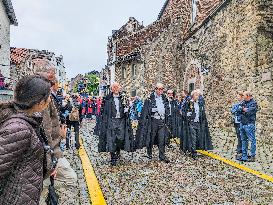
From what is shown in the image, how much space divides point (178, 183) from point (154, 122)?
3145 mm

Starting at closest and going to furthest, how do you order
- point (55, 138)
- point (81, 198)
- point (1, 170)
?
point (1, 170) → point (55, 138) → point (81, 198)

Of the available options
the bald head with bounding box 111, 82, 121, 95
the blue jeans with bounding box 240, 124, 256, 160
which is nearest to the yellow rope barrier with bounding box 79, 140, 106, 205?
the bald head with bounding box 111, 82, 121, 95

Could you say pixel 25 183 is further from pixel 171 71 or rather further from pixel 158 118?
pixel 171 71

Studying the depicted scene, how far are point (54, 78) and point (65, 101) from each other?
24.7 feet

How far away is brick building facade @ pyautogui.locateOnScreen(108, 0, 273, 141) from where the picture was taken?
14.0m

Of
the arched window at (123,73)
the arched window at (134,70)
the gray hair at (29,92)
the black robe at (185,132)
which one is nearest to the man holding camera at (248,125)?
the black robe at (185,132)

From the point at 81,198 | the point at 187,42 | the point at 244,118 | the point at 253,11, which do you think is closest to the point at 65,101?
the point at 244,118

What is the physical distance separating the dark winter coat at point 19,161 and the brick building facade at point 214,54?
36.6 feet

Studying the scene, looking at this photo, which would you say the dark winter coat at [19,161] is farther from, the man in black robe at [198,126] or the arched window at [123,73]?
the arched window at [123,73]

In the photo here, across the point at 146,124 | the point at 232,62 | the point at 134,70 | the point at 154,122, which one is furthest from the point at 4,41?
the point at 154,122

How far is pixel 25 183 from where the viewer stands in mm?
2539

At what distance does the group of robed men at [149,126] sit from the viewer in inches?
380

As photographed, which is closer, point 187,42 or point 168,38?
point 187,42

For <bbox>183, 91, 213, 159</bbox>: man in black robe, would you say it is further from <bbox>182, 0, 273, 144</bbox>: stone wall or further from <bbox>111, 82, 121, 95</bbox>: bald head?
<bbox>182, 0, 273, 144</bbox>: stone wall
